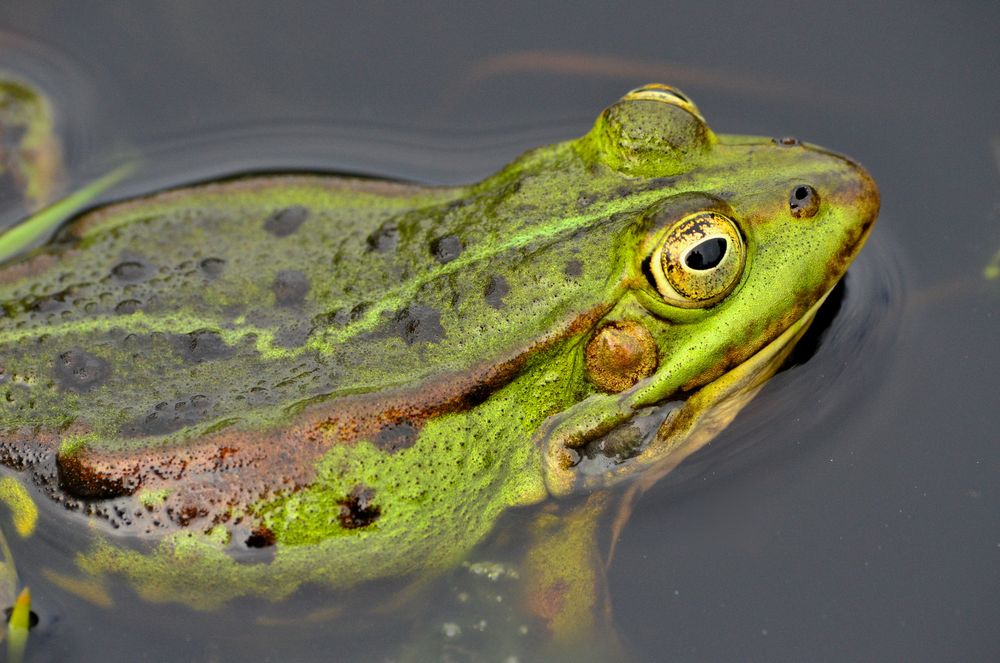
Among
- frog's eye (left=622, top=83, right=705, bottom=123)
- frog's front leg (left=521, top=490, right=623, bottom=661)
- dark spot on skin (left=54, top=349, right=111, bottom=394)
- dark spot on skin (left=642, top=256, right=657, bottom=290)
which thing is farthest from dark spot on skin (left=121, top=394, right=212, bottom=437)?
frog's eye (left=622, top=83, right=705, bottom=123)

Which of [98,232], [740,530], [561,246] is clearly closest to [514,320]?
[561,246]

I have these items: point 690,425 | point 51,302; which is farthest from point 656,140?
point 51,302

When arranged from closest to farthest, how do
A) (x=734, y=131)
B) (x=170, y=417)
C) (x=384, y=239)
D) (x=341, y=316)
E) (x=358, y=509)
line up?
1. (x=170, y=417)
2. (x=358, y=509)
3. (x=341, y=316)
4. (x=384, y=239)
5. (x=734, y=131)

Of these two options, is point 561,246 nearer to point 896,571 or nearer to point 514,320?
point 514,320

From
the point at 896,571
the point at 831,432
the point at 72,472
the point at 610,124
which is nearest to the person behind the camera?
the point at 72,472

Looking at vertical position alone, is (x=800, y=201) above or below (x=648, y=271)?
above

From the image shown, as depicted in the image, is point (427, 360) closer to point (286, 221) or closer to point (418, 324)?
point (418, 324)

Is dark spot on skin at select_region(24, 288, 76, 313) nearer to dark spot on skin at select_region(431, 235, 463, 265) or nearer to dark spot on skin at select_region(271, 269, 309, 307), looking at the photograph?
dark spot on skin at select_region(271, 269, 309, 307)
